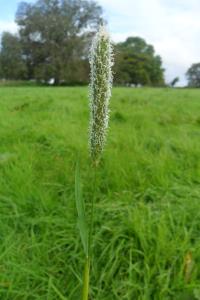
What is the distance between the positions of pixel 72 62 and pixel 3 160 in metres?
44.7

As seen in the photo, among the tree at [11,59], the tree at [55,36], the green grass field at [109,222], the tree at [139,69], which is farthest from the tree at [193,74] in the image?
the green grass field at [109,222]

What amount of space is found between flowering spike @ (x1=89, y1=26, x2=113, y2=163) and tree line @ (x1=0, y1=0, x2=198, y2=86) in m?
44.2

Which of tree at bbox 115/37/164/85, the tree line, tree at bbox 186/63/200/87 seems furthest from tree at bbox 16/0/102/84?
tree at bbox 186/63/200/87

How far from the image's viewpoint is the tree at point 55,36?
47122mm

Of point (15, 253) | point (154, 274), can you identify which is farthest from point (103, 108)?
point (15, 253)

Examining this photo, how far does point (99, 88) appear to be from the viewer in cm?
136

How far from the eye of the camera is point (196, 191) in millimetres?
3182

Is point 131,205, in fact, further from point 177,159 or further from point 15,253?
point 177,159

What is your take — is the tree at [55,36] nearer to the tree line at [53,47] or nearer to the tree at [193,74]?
the tree line at [53,47]

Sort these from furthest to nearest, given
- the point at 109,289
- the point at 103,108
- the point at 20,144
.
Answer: the point at 20,144
the point at 109,289
the point at 103,108

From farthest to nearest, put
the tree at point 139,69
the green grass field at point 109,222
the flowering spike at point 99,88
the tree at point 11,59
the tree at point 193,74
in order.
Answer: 1. the tree at point 193,74
2. the tree at point 139,69
3. the tree at point 11,59
4. the green grass field at point 109,222
5. the flowering spike at point 99,88

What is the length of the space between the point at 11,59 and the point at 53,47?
5221mm

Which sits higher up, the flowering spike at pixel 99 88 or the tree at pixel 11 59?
the tree at pixel 11 59

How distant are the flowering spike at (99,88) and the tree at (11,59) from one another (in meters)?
46.6
